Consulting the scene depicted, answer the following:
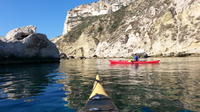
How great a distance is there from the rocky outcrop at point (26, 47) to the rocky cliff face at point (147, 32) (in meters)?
41.8

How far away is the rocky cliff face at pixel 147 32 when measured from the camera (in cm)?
6562

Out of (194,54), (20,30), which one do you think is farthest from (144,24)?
(20,30)

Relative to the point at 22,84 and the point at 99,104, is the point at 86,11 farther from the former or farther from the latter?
the point at 99,104

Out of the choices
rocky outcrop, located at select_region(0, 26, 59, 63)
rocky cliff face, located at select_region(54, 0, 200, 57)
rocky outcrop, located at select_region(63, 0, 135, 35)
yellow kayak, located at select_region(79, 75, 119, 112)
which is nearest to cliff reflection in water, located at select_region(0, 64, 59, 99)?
yellow kayak, located at select_region(79, 75, 119, 112)

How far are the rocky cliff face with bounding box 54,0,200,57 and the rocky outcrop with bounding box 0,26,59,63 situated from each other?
41786 mm

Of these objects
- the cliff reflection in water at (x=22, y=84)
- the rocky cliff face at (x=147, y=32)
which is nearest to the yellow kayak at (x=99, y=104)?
the cliff reflection in water at (x=22, y=84)

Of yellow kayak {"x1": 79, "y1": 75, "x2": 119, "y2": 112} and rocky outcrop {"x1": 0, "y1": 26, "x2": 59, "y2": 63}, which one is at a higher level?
rocky outcrop {"x1": 0, "y1": 26, "x2": 59, "y2": 63}

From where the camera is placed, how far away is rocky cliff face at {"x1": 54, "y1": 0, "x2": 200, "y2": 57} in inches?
2584

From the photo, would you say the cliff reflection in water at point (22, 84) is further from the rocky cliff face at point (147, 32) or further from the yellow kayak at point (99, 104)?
the rocky cliff face at point (147, 32)

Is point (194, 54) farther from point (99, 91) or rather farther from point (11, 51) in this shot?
point (99, 91)

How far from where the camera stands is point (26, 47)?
3491 cm

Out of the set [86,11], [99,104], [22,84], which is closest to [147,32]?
[22,84]

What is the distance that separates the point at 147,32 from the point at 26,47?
56.5m

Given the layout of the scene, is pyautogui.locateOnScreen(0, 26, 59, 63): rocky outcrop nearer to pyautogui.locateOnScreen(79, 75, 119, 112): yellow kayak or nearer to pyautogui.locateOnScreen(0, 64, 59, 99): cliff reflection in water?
pyautogui.locateOnScreen(0, 64, 59, 99): cliff reflection in water
